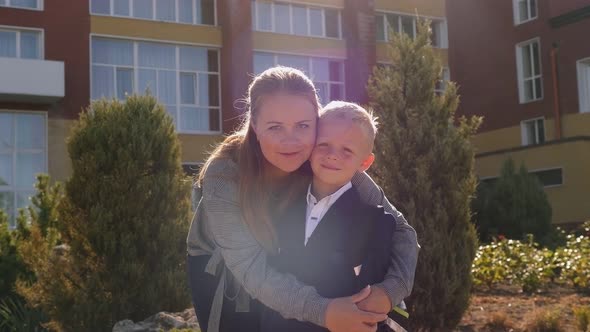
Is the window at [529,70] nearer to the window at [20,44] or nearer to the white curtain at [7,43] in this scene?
the window at [20,44]

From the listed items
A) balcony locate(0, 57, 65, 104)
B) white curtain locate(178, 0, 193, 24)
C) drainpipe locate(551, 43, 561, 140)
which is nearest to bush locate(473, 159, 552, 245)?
drainpipe locate(551, 43, 561, 140)

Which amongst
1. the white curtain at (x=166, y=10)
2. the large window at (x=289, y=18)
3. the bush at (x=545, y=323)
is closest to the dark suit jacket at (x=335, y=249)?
the bush at (x=545, y=323)

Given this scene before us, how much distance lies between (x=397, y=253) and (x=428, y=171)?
3358 mm

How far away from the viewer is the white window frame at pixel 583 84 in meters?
28.6

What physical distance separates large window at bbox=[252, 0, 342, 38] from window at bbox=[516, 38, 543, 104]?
8.43 metres

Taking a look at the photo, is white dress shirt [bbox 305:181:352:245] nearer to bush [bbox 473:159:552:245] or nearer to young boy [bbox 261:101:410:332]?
young boy [bbox 261:101:410:332]

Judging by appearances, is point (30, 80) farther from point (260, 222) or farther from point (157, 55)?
point (260, 222)

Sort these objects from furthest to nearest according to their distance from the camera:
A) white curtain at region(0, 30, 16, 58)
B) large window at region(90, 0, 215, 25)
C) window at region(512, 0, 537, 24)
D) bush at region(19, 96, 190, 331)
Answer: window at region(512, 0, 537, 24) → large window at region(90, 0, 215, 25) → white curtain at region(0, 30, 16, 58) → bush at region(19, 96, 190, 331)

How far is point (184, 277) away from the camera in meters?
6.59

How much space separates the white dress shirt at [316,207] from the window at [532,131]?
2946 centimetres

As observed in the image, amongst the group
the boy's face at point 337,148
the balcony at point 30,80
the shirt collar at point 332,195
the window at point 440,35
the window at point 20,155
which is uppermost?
the window at point 440,35

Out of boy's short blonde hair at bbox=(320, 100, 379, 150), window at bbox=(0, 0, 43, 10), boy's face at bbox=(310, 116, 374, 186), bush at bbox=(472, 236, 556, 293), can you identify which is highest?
window at bbox=(0, 0, 43, 10)

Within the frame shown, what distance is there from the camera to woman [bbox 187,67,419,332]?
2736 millimetres

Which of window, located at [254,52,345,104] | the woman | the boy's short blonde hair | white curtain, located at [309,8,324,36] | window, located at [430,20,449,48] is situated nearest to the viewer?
the woman
